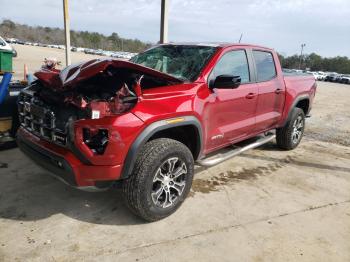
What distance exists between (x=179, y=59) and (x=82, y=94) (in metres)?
1.48

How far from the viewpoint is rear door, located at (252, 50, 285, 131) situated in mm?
4988

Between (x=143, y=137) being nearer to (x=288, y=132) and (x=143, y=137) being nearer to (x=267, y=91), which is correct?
(x=267, y=91)

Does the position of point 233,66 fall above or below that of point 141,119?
above

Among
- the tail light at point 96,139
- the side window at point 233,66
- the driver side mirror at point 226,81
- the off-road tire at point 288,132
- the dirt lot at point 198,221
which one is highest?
the side window at point 233,66

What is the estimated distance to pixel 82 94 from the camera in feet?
11.1

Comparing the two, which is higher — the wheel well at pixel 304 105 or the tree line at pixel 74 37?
the tree line at pixel 74 37

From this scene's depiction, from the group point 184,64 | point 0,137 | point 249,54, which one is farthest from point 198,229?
point 0,137

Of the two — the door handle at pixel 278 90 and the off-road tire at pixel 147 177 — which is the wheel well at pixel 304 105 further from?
the off-road tire at pixel 147 177

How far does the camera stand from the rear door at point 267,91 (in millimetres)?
4988

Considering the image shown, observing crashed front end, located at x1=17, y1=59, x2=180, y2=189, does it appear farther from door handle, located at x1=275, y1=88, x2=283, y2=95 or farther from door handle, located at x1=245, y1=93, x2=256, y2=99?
door handle, located at x1=275, y1=88, x2=283, y2=95

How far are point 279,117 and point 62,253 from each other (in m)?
3.95

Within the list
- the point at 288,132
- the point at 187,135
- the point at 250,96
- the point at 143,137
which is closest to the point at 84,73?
the point at 143,137

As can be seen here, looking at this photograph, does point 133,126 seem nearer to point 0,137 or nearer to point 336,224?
point 336,224

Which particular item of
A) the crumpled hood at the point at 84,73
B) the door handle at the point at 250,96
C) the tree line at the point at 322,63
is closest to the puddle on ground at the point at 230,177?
the door handle at the point at 250,96
